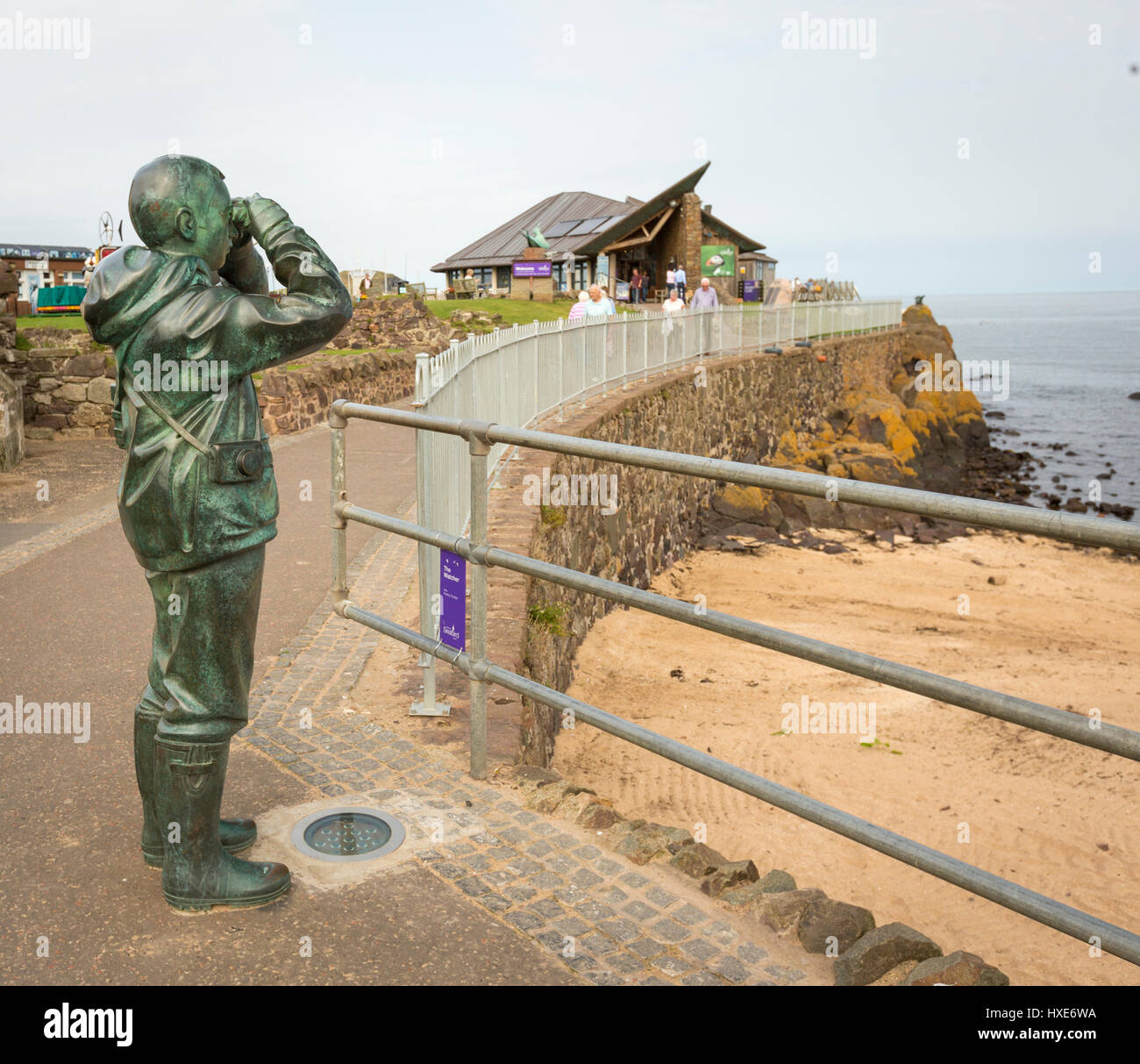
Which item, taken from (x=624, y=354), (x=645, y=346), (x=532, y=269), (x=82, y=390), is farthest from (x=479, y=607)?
(x=532, y=269)

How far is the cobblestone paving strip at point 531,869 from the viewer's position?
9.52ft

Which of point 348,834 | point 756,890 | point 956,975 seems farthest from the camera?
point 348,834

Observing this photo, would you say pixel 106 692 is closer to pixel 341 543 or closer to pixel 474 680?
pixel 341 543

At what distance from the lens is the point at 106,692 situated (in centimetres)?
499

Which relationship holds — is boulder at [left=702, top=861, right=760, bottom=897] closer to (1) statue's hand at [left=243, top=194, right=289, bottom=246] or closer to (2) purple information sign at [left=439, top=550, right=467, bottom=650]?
(2) purple information sign at [left=439, top=550, right=467, bottom=650]

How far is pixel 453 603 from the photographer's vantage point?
14.3ft

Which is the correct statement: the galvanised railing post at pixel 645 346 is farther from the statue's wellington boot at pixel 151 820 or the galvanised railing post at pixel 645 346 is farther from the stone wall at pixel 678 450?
the statue's wellington boot at pixel 151 820

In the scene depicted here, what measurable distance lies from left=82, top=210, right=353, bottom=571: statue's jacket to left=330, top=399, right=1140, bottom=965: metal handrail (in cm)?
87

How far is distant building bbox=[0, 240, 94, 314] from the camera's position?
136ft

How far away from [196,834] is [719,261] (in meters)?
42.9

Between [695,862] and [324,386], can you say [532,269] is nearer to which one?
[324,386]

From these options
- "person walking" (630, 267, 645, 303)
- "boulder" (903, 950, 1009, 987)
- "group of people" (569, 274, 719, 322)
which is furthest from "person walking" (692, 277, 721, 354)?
"person walking" (630, 267, 645, 303)

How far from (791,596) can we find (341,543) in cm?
1091
